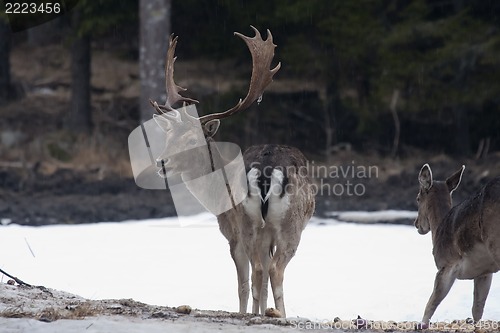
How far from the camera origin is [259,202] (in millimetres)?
8164

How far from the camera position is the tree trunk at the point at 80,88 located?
69.3ft

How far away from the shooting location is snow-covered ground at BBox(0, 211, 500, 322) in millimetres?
10070

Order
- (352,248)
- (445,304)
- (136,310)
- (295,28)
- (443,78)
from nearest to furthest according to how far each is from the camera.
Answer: (136,310) < (445,304) < (352,248) < (443,78) < (295,28)

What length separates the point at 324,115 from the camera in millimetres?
21562

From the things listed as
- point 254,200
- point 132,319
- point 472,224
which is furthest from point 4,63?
point 132,319

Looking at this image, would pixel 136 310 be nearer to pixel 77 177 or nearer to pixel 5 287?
pixel 5 287

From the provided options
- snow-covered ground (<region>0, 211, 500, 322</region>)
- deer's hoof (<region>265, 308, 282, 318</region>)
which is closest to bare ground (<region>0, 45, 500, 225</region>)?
snow-covered ground (<region>0, 211, 500, 322</region>)

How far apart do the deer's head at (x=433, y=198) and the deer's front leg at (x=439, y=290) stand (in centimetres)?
110

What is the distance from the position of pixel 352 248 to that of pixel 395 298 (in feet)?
10.9

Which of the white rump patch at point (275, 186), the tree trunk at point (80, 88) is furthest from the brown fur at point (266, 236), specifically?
the tree trunk at point (80, 88)

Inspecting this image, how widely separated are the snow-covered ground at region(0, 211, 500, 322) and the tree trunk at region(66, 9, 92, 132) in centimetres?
587

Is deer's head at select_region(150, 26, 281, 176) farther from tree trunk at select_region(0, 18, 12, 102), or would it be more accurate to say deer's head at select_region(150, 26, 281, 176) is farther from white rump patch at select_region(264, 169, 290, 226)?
tree trunk at select_region(0, 18, 12, 102)

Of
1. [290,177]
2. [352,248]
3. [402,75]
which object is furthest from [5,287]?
[402,75]

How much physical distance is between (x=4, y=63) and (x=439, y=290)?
1662 cm
